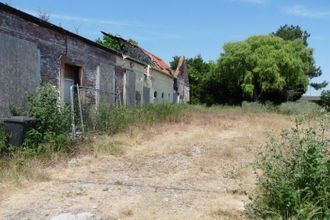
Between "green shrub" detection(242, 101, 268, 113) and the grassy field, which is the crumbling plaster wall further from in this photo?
"green shrub" detection(242, 101, 268, 113)

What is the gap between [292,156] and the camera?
5637mm

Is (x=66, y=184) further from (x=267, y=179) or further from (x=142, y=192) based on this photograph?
(x=267, y=179)

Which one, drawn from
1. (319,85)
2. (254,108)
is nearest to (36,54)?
(254,108)

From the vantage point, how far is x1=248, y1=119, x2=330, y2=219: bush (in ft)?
16.5

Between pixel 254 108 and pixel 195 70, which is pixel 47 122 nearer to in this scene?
pixel 254 108

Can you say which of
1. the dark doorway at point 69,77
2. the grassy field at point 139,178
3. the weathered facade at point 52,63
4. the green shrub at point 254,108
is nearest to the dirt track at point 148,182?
the grassy field at point 139,178

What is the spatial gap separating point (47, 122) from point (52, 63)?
12.1 feet

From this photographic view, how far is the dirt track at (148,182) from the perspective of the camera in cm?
603

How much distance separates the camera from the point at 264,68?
29.3 meters

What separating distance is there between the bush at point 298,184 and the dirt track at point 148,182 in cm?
51

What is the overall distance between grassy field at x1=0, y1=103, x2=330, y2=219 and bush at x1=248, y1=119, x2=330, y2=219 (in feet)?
1.47

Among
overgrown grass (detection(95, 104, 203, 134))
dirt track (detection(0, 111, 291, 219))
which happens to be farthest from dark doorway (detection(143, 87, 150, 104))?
dirt track (detection(0, 111, 291, 219))

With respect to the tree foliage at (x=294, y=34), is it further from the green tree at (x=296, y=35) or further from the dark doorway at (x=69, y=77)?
the dark doorway at (x=69, y=77)

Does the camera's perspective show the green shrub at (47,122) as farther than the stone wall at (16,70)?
No
